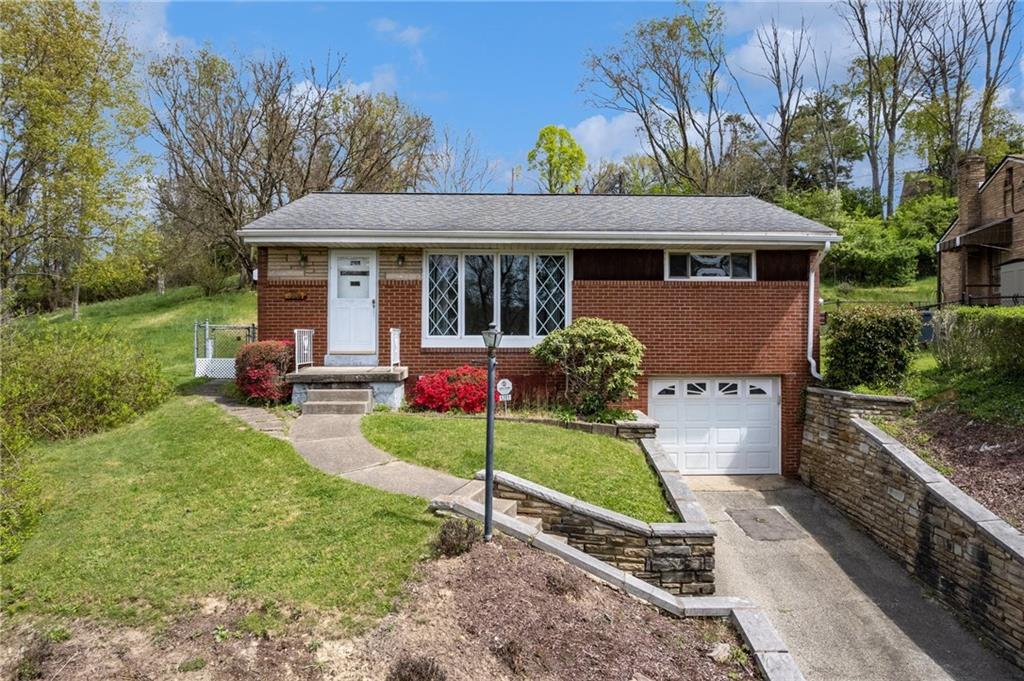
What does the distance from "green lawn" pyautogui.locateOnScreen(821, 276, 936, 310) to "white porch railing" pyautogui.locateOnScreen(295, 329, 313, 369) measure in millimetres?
17934

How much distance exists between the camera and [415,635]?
374 cm

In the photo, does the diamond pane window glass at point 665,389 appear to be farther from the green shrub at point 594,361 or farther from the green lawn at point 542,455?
the green lawn at point 542,455

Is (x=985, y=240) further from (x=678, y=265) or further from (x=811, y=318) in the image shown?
(x=678, y=265)

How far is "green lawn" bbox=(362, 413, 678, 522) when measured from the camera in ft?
20.7

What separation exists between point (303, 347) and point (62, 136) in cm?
1334

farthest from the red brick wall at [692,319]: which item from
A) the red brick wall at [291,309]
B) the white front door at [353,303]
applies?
the red brick wall at [291,309]

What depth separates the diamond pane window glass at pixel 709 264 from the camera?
34.1 ft

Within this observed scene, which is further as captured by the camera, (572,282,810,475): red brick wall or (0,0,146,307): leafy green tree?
(0,0,146,307): leafy green tree

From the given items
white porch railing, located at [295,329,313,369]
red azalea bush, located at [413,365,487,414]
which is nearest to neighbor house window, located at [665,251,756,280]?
red azalea bush, located at [413,365,487,414]

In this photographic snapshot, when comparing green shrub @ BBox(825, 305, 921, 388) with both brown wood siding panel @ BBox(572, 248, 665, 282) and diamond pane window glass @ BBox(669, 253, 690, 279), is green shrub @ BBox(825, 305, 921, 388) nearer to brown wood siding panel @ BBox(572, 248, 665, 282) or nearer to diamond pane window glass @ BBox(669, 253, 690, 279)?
diamond pane window glass @ BBox(669, 253, 690, 279)

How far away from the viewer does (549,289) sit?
1036 cm

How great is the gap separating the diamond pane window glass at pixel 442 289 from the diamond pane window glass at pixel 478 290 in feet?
0.67

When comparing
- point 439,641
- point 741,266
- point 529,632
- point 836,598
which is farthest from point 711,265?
point 439,641

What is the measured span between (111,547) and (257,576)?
1.63 metres
